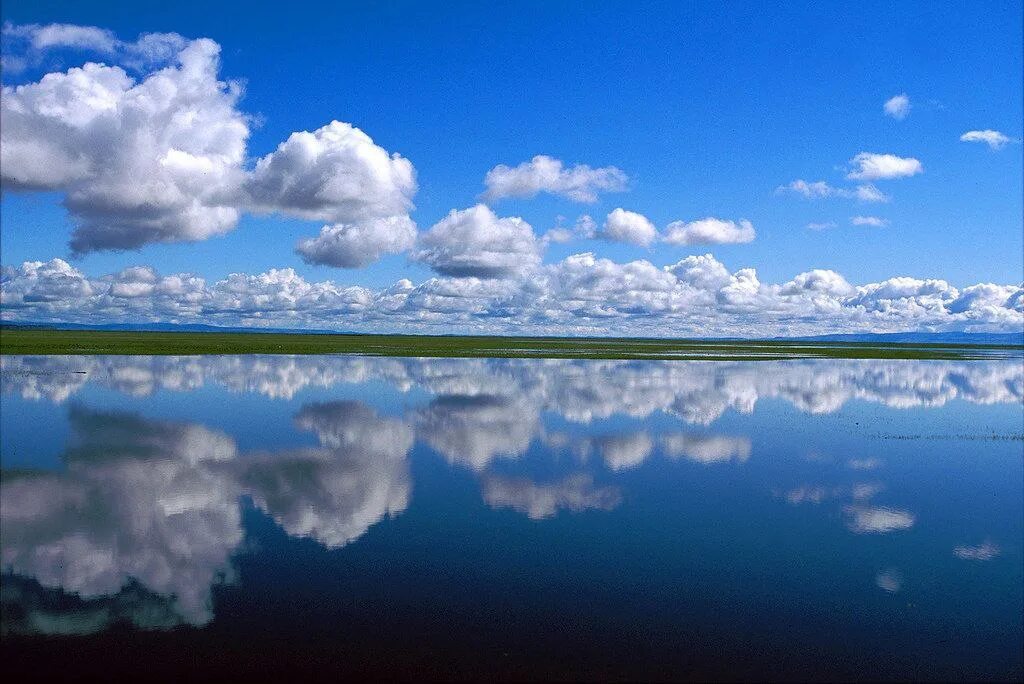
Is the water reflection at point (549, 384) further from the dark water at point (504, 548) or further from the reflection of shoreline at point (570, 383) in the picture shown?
the dark water at point (504, 548)

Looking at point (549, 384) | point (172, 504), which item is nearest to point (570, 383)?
point (549, 384)

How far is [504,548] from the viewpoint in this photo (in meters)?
16.6

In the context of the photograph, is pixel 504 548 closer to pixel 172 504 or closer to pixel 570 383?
pixel 172 504

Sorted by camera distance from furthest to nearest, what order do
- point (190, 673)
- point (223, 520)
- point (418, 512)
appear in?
point (418, 512)
point (223, 520)
point (190, 673)

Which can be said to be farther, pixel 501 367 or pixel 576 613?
pixel 501 367

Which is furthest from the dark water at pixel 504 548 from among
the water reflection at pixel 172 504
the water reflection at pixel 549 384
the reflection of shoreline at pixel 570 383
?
the reflection of shoreline at pixel 570 383

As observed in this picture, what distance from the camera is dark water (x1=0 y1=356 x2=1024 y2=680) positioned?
460 inches

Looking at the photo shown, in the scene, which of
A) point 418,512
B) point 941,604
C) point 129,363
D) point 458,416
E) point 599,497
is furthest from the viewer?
point 129,363

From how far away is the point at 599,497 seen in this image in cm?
2181

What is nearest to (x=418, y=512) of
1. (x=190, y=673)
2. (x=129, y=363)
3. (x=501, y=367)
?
(x=190, y=673)

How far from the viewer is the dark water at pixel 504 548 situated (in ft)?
38.3

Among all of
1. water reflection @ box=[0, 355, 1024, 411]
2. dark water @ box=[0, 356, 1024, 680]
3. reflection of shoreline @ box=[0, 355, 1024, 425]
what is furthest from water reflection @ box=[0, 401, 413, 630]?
reflection of shoreline @ box=[0, 355, 1024, 425]

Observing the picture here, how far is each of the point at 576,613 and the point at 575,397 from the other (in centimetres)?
3721

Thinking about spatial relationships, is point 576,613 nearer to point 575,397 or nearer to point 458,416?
point 458,416
